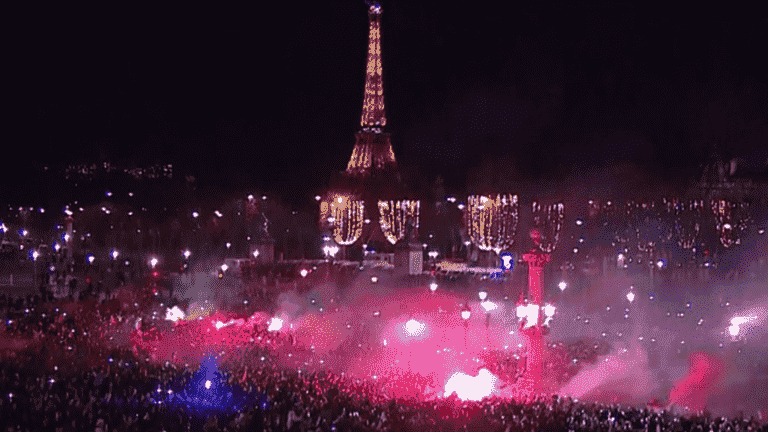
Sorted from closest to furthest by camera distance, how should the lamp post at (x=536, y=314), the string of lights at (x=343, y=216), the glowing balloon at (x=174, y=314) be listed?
the lamp post at (x=536, y=314) → the glowing balloon at (x=174, y=314) → the string of lights at (x=343, y=216)

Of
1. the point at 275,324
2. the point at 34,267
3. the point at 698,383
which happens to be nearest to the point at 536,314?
the point at 698,383

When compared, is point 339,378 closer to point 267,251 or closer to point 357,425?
point 357,425

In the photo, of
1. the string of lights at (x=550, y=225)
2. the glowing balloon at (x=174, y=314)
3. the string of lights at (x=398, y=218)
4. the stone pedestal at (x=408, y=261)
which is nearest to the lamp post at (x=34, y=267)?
the glowing balloon at (x=174, y=314)

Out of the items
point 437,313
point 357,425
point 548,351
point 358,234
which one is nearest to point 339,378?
point 357,425

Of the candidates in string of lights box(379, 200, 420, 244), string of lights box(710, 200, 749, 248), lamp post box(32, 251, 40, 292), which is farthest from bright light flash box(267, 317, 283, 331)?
string of lights box(710, 200, 749, 248)

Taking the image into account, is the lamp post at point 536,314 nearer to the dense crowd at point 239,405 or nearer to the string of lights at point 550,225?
the dense crowd at point 239,405

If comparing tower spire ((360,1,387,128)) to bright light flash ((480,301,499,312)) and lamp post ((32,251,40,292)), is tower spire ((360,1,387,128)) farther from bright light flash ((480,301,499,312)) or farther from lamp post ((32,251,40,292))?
bright light flash ((480,301,499,312))

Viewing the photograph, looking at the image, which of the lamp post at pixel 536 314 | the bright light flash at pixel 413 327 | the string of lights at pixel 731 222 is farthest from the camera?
the string of lights at pixel 731 222
